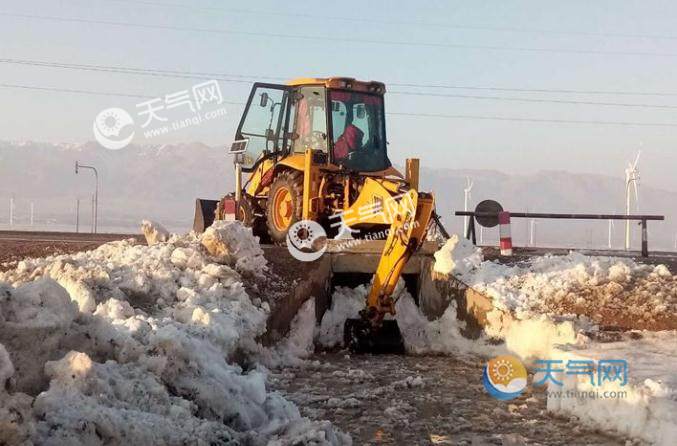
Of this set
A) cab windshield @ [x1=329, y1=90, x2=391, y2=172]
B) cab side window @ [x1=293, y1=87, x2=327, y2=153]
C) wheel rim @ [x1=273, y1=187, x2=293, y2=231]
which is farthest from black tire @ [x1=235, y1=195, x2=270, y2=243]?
cab windshield @ [x1=329, y1=90, x2=391, y2=172]

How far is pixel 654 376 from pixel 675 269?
220 inches

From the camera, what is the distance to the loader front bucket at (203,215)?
1116 cm

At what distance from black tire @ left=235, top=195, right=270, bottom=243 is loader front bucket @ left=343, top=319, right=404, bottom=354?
321 centimetres

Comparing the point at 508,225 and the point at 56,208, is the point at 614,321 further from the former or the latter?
the point at 56,208

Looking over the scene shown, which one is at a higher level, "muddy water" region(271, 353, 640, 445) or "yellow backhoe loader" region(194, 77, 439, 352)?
"yellow backhoe loader" region(194, 77, 439, 352)

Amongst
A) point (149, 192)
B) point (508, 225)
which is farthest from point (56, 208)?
point (508, 225)

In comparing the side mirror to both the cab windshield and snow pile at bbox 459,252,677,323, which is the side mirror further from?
snow pile at bbox 459,252,677,323

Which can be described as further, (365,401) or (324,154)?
(324,154)

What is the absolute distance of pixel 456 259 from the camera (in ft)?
27.9

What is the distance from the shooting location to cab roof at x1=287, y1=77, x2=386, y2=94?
956 centimetres

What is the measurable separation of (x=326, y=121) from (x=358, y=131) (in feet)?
1.99

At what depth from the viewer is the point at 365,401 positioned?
515 centimetres

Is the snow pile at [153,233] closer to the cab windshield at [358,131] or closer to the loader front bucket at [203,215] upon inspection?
the loader front bucket at [203,215]

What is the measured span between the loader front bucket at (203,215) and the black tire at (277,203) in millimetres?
1572
